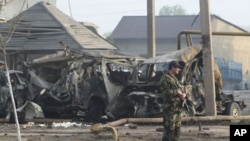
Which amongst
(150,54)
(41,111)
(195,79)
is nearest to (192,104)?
(195,79)

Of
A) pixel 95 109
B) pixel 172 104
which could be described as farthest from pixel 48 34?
pixel 172 104

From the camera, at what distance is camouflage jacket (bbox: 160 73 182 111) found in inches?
496

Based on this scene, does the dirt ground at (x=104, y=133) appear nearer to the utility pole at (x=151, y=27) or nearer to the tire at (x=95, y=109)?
the tire at (x=95, y=109)

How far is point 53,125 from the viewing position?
1933 cm

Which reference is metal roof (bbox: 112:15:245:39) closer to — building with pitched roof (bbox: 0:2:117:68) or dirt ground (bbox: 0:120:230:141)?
building with pitched roof (bbox: 0:2:117:68)

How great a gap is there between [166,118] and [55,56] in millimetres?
9921

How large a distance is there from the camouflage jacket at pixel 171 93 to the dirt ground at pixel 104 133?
6.22 feet

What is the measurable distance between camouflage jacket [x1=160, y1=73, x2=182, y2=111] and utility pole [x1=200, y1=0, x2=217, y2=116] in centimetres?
609

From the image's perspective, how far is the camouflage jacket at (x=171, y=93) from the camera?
12.6 metres

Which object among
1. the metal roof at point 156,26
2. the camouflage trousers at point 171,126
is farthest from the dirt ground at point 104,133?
the metal roof at point 156,26

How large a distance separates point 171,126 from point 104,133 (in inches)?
130

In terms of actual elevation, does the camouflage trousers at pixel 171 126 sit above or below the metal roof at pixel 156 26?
below

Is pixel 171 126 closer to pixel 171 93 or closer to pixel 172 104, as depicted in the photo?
pixel 172 104

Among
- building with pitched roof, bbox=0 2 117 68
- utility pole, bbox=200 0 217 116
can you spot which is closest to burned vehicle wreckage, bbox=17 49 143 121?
utility pole, bbox=200 0 217 116
